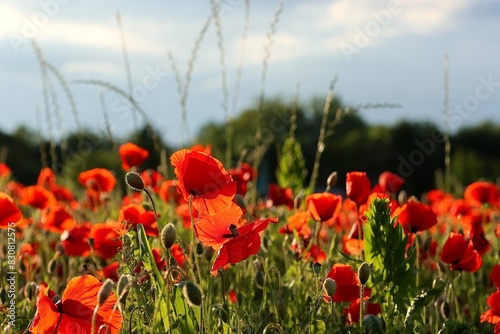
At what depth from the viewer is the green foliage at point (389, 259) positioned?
6.45 feet

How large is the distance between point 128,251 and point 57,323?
22 cm

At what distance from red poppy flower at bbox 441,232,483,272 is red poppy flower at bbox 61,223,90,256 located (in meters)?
1.28

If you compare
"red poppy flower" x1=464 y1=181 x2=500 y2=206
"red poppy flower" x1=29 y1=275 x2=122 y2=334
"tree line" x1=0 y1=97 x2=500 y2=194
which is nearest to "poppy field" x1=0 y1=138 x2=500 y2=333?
"red poppy flower" x1=29 y1=275 x2=122 y2=334

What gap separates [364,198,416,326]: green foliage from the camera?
6.45 feet

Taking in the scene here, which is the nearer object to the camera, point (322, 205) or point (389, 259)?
point (389, 259)

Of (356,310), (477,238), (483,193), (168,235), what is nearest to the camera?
(168,235)

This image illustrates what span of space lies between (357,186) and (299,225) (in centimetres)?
28

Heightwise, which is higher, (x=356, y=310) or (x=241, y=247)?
(x=241, y=247)

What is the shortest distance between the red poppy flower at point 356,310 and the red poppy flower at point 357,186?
34 centimetres

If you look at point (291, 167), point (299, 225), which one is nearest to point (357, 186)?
point (299, 225)

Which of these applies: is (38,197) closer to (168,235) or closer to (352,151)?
(168,235)

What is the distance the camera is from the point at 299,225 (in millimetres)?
2457

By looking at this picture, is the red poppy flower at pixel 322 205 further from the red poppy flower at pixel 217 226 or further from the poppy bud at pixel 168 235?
the poppy bud at pixel 168 235

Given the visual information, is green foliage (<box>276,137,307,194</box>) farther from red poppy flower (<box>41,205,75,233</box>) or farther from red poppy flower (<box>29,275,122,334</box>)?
red poppy flower (<box>29,275,122,334</box>)
